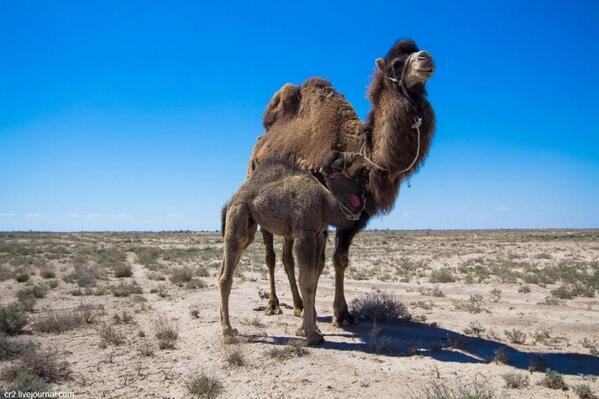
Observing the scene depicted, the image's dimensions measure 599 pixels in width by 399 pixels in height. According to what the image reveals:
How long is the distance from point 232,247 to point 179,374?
81.3 inches

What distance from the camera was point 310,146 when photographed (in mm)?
6809

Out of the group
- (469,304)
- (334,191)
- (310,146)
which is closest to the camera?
(334,191)

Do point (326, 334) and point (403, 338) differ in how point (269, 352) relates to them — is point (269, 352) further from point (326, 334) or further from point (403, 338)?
point (403, 338)

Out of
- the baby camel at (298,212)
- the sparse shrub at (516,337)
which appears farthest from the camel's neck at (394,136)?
the sparse shrub at (516,337)

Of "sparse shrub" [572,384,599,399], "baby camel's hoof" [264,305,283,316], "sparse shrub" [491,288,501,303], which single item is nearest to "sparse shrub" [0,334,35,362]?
"baby camel's hoof" [264,305,283,316]

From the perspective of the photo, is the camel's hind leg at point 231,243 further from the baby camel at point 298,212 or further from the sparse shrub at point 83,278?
the sparse shrub at point 83,278

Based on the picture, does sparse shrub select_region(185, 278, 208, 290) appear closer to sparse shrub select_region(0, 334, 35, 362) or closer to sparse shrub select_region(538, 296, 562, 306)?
sparse shrub select_region(0, 334, 35, 362)

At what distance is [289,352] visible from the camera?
18.7ft

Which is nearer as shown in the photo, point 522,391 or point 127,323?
point 522,391

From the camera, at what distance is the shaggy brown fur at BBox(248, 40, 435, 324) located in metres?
5.71

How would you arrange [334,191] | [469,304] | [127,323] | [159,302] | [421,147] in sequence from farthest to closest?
[159,302] < [469,304] < [127,323] < [334,191] < [421,147]

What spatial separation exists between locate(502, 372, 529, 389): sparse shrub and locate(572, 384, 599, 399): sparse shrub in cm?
47

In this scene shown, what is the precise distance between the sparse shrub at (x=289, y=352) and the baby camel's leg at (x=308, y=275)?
0.32 meters

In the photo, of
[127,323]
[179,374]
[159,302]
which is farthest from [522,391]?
[159,302]
